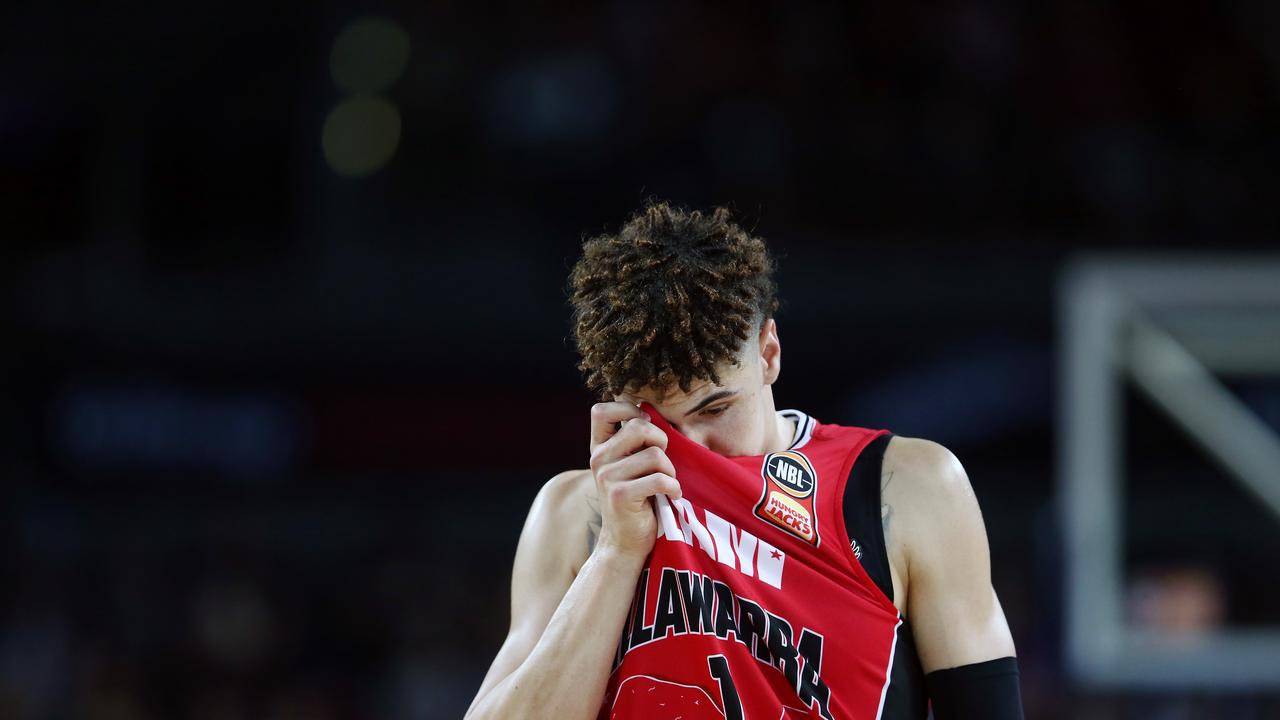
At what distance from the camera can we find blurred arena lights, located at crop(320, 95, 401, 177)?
9.39 m

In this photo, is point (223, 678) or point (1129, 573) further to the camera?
point (223, 678)

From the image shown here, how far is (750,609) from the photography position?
2414mm

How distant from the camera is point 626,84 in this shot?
973 centimetres

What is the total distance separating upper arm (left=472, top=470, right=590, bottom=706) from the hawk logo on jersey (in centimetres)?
40

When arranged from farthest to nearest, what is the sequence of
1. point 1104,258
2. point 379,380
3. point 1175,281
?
point 379,380 → point 1104,258 → point 1175,281

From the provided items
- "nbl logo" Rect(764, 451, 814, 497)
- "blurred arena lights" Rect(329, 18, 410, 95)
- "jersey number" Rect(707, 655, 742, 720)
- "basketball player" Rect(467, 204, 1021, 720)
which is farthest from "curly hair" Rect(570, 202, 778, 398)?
"blurred arena lights" Rect(329, 18, 410, 95)

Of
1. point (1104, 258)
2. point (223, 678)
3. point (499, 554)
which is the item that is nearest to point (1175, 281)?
point (1104, 258)

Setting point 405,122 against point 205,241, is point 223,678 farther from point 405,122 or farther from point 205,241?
point 405,122

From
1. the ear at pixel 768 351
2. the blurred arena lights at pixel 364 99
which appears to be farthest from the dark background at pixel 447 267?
the ear at pixel 768 351

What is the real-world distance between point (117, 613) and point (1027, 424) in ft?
20.2

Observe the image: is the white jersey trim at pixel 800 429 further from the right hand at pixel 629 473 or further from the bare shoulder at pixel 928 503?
the right hand at pixel 629 473

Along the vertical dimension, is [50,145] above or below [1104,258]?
above

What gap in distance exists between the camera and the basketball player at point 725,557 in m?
2.38

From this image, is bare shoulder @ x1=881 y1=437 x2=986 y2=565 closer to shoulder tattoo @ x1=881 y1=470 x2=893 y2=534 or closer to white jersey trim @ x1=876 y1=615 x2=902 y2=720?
shoulder tattoo @ x1=881 y1=470 x2=893 y2=534
